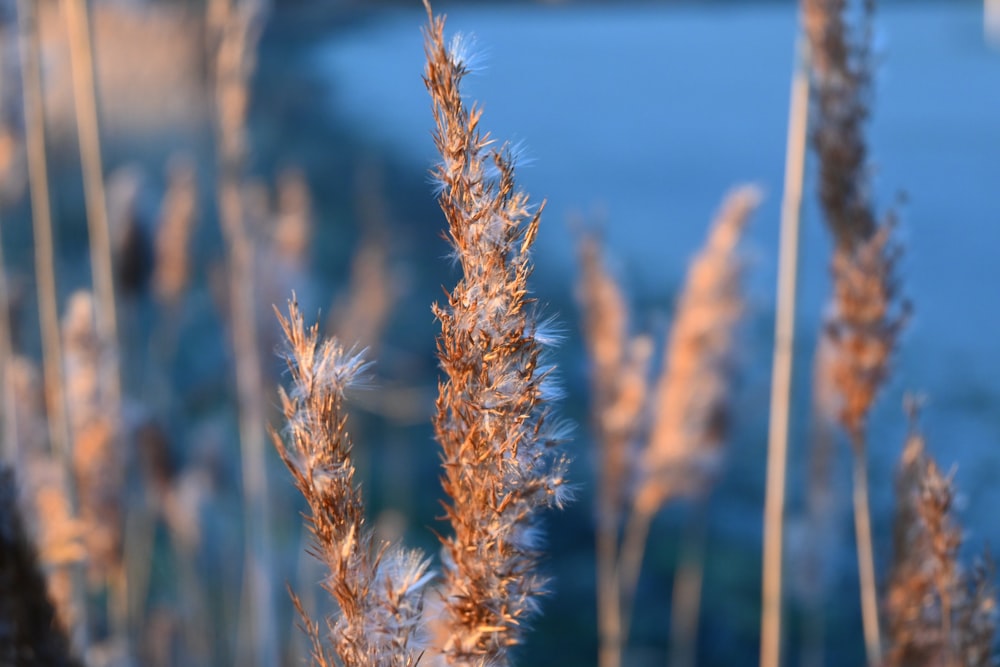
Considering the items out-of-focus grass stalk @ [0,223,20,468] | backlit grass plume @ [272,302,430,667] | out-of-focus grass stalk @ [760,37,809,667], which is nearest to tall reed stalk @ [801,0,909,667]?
out-of-focus grass stalk @ [760,37,809,667]

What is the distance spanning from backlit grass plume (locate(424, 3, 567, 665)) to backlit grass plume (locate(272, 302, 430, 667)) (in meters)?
0.06

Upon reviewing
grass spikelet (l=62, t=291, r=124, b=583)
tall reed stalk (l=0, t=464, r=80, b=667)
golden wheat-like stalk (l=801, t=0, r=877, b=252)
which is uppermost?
golden wheat-like stalk (l=801, t=0, r=877, b=252)

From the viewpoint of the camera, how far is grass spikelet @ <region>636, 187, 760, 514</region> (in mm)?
2373

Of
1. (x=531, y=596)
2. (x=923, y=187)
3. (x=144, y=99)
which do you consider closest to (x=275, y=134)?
(x=144, y=99)

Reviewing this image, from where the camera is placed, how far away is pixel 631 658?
469 cm

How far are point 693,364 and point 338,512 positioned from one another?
1804mm

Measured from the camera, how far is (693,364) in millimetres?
2402

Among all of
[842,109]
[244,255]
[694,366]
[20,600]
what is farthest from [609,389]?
[20,600]

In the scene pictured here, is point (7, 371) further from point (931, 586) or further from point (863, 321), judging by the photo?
point (931, 586)

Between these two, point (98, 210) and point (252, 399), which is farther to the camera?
point (252, 399)

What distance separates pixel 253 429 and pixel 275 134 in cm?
598

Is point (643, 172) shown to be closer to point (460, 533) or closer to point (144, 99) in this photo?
point (144, 99)

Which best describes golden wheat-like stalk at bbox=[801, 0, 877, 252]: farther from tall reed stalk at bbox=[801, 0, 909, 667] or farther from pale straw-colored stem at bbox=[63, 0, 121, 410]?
pale straw-colored stem at bbox=[63, 0, 121, 410]

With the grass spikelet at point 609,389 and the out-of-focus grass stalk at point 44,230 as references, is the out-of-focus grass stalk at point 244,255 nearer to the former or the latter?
the out-of-focus grass stalk at point 44,230
